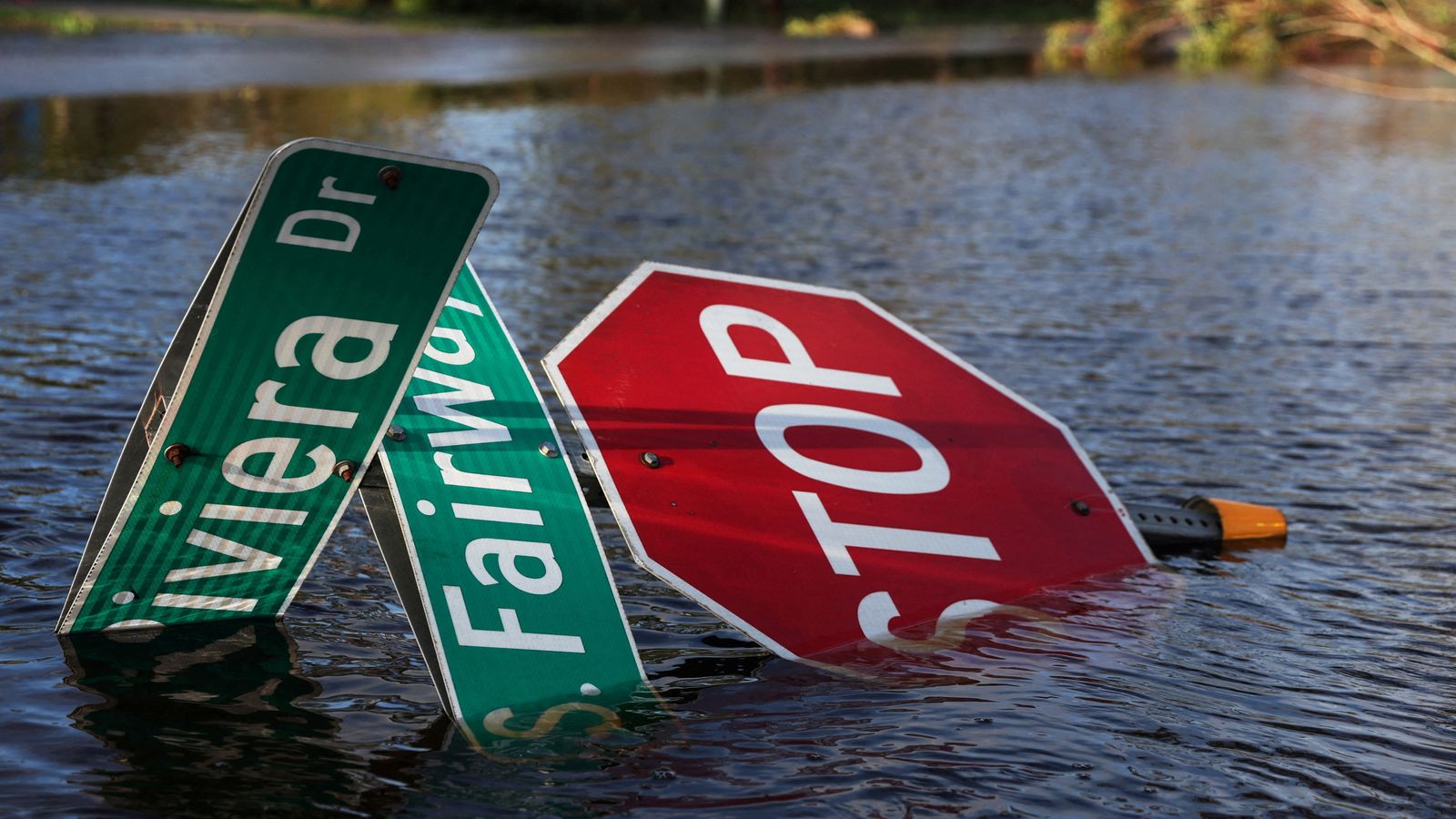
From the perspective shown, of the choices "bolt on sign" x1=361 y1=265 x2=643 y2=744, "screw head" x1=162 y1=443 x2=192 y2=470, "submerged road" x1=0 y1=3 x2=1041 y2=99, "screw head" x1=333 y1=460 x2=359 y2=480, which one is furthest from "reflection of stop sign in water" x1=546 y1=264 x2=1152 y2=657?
"submerged road" x1=0 y1=3 x2=1041 y2=99

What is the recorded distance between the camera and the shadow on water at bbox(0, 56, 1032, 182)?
16.3 m

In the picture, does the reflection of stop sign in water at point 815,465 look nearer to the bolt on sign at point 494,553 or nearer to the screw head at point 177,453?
the bolt on sign at point 494,553

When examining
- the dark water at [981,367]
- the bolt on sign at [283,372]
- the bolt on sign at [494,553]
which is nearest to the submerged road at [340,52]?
the dark water at [981,367]

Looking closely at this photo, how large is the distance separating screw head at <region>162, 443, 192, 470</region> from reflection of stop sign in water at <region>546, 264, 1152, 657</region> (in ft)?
3.71

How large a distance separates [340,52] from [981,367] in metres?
23.1

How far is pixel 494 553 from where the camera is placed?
447cm

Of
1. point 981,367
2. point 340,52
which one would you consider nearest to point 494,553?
point 981,367

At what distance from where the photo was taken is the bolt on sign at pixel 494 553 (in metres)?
4.30

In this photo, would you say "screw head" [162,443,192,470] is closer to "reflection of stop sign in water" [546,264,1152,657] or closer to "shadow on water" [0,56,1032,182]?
"reflection of stop sign in water" [546,264,1152,657]

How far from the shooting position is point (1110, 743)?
4.35 m

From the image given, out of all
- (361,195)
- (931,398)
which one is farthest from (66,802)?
(931,398)

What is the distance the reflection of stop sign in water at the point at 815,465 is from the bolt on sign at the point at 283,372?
30.2 inches

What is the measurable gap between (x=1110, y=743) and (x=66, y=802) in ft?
8.91

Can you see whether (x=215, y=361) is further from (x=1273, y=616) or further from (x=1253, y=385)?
(x=1253, y=385)
